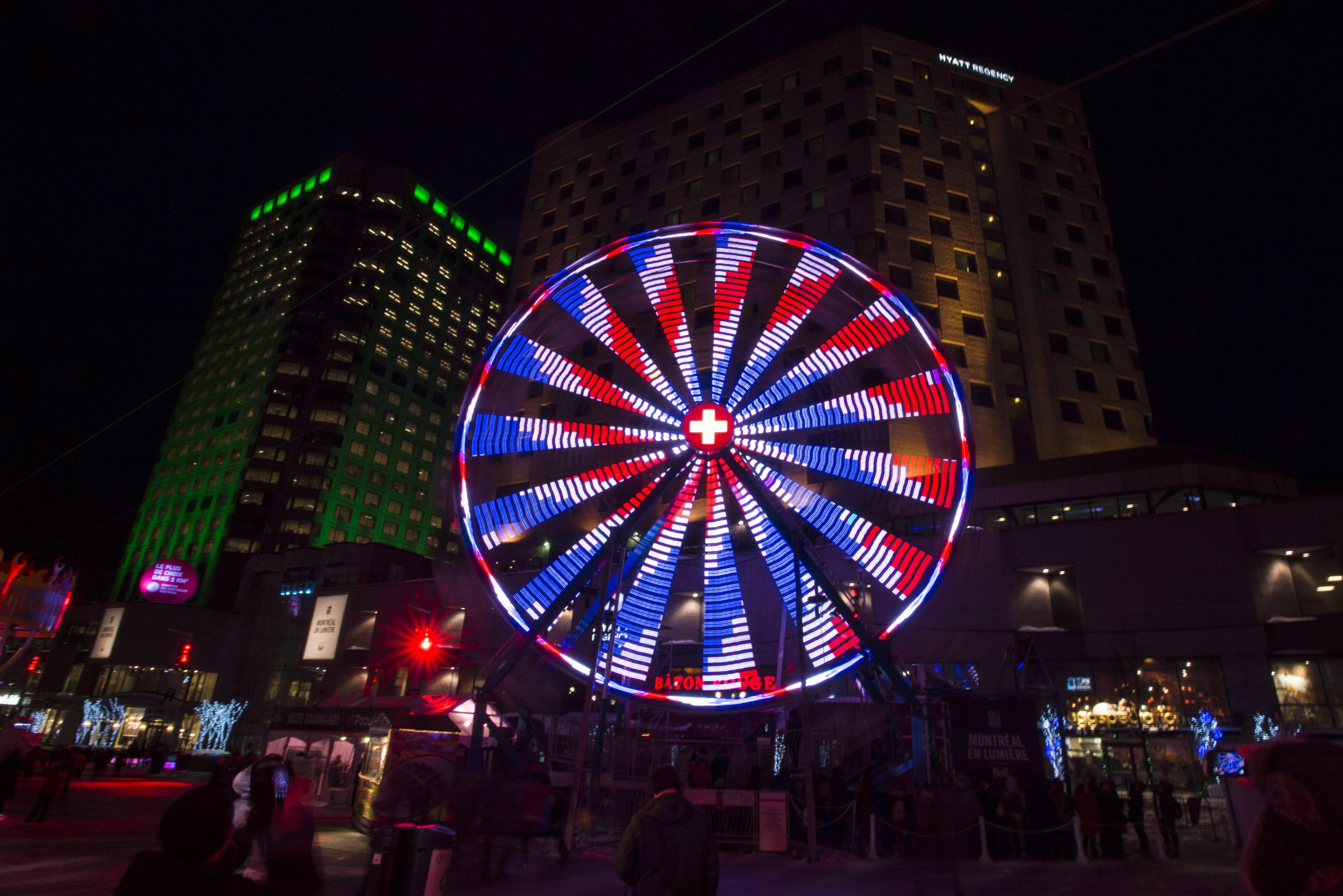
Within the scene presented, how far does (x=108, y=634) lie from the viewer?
5172 centimetres

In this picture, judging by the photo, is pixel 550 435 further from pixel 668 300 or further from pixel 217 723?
pixel 217 723

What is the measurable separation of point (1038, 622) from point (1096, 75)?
817 inches

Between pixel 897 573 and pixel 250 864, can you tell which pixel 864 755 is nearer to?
pixel 897 573

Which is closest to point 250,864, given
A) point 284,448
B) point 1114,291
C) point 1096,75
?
point 1096,75

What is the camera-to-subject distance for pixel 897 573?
16.1 meters

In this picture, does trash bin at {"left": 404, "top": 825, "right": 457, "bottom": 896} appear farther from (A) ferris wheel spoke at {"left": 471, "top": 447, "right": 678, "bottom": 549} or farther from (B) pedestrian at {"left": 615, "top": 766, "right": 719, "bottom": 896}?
(A) ferris wheel spoke at {"left": 471, "top": 447, "right": 678, "bottom": 549}

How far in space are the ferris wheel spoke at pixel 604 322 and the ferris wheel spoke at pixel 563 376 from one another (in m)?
0.58

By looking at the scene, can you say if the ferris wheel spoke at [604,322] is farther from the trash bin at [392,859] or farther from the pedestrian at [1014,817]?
the trash bin at [392,859]

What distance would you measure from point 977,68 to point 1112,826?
4966 cm

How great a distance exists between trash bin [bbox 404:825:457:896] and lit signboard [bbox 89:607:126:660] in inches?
2271

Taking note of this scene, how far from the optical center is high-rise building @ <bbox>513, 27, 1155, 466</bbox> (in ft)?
131

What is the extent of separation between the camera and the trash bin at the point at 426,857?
604 cm

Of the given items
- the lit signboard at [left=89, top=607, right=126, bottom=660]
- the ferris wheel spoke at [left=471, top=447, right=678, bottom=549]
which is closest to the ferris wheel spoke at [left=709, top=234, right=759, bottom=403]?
the ferris wheel spoke at [left=471, top=447, right=678, bottom=549]

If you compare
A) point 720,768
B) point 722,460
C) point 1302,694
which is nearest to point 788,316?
point 722,460
